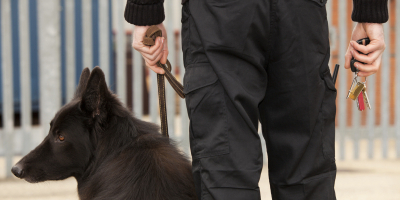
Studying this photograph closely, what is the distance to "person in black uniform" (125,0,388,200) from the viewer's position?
1.31 metres

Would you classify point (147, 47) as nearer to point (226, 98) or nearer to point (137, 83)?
point (226, 98)

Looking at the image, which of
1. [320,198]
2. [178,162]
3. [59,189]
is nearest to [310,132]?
[320,198]

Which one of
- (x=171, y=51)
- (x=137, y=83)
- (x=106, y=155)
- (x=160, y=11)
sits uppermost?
(x=160, y=11)

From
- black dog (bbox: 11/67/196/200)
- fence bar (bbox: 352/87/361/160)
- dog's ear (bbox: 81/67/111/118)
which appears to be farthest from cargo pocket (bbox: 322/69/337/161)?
fence bar (bbox: 352/87/361/160)

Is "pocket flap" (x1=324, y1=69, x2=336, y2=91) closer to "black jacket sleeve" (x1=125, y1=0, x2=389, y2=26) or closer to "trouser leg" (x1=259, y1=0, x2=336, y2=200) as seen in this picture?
"trouser leg" (x1=259, y1=0, x2=336, y2=200)

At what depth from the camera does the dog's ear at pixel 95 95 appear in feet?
5.68

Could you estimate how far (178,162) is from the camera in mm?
1753

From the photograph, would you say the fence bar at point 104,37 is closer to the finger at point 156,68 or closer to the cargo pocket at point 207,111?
the finger at point 156,68

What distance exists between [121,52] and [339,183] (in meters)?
2.52

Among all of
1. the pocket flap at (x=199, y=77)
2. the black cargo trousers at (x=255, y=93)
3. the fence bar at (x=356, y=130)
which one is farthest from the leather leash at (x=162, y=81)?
the fence bar at (x=356, y=130)

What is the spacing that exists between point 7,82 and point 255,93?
3.42 m

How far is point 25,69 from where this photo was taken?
4.01m

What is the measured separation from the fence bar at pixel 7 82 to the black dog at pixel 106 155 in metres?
2.31

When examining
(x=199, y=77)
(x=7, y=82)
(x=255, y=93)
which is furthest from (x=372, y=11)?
(x=7, y=82)
